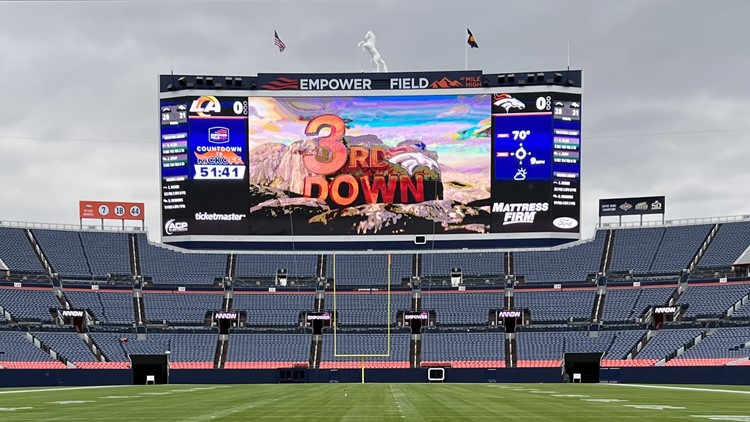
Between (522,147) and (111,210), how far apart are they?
37106mm

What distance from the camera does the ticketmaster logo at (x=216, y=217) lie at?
66.9 metres

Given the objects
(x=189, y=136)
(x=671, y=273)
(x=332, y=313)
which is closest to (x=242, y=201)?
(x=189, y=136)

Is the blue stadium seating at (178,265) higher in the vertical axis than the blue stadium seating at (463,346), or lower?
higher

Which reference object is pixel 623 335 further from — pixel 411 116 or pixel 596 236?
pixel 411 116

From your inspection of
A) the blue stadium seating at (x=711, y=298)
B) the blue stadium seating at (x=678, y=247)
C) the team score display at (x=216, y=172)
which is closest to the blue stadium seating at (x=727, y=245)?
the blue stadium seating at (x=678, y=247)

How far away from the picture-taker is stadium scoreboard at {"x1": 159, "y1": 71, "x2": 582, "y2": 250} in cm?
6600

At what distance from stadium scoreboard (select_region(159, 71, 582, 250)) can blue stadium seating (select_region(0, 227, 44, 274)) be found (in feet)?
38.2

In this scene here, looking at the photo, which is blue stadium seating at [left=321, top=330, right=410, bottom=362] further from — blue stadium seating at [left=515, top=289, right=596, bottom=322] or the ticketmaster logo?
the ticketmaster logo

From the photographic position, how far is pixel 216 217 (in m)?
66.9

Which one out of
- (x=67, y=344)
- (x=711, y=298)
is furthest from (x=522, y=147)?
(x=67, y=344)

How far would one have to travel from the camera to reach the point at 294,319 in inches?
2677

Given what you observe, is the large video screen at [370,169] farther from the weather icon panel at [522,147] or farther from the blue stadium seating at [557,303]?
the blue stadium seating at [557,303]

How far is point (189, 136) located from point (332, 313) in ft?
62.3

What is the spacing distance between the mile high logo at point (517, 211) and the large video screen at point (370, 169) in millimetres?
82
